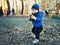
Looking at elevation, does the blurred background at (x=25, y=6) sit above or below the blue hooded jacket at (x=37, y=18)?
above

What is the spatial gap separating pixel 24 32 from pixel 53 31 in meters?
0.26

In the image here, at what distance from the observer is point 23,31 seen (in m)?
1.45

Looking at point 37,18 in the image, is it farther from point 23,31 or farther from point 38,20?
point 23,31

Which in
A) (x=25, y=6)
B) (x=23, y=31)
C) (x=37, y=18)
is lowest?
(x=23, y=31)

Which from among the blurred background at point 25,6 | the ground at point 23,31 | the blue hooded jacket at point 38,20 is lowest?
the ground at point 23,31

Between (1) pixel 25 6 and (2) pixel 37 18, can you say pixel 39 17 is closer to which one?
(2) pixel 37 18

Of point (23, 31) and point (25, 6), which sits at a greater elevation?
point (25, 6)

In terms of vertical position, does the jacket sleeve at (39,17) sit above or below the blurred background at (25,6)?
below

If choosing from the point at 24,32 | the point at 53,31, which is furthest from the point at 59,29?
the point at 24,32

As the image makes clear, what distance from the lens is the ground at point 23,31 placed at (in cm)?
143

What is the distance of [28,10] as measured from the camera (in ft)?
4.70

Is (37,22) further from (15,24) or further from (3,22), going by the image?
(3,22)

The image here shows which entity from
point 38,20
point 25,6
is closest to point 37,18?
point 38,20

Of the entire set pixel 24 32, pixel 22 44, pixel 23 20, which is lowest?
pixel 22 44
